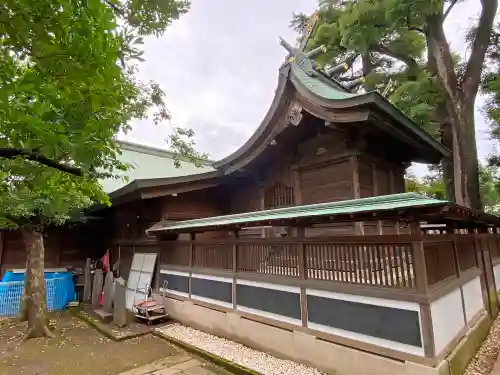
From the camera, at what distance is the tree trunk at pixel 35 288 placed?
7051mm

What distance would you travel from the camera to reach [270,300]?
571 centimetres

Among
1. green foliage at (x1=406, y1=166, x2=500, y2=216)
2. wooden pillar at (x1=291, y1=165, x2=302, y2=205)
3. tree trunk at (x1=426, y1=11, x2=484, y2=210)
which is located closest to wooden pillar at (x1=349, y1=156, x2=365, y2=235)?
wooden pillar at (x1=291, y1=165, x2=302, y2=205)

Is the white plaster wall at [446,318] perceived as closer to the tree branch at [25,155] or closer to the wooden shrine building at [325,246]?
the wooden shrine building at [325,246]

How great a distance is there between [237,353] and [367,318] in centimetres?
258

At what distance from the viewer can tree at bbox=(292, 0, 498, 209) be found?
10.4 metres

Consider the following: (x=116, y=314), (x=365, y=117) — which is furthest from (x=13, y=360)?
(x=365, y=117)

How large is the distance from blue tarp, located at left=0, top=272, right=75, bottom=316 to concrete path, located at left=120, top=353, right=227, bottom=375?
254 inches

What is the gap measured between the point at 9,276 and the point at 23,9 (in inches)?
431

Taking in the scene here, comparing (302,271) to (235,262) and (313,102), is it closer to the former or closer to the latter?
(235,262)

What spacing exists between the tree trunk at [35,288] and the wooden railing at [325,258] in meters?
3.78

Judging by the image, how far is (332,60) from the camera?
51.2 ft

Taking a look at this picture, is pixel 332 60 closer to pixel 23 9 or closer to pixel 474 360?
pixel 474 360

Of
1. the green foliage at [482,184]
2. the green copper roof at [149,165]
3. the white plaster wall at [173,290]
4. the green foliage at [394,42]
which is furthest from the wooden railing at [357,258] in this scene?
the green foliage at [482,184]

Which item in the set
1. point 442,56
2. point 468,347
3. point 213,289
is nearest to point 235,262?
point 213,289
